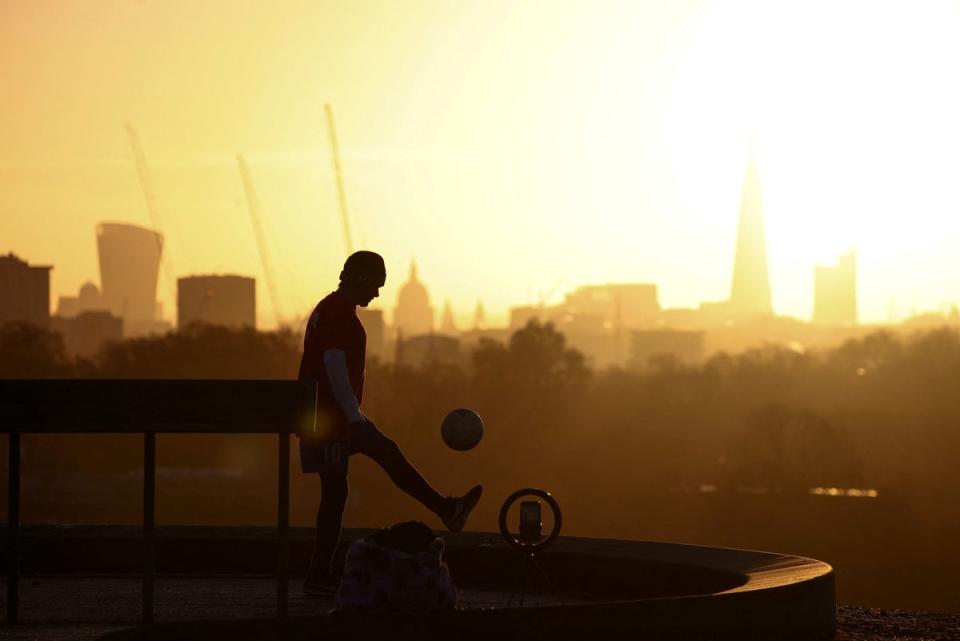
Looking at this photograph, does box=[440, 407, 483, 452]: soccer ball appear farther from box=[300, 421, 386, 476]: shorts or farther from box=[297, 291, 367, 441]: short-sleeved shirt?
box=[297, 291, 367, 441]: short-sleeved shirt

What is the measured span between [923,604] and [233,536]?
7024cm

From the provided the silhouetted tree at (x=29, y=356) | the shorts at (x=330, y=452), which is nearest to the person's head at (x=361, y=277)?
the shorts at (x=330, y=452)

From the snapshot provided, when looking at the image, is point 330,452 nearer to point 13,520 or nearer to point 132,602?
point 132,602

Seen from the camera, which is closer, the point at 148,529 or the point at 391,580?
the point at 391,580

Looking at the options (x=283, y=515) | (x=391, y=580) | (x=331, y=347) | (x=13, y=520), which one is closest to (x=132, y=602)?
(x=13, y=520)

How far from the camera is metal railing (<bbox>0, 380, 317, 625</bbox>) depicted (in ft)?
34.4

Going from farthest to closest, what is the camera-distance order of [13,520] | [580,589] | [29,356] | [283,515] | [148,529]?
[29,356], [580,589], [13,520], [148,529], [283,515]

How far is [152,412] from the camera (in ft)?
35.0

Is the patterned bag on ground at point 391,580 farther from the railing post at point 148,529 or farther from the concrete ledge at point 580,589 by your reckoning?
the railing post at point 148,529

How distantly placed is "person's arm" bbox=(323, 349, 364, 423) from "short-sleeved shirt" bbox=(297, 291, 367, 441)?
0.07 m

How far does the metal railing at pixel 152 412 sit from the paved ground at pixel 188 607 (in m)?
0.69

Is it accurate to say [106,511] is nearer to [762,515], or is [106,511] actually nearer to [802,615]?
[762,515]

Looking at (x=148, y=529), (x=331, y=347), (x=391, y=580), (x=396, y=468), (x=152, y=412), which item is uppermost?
(x=331, y=347)

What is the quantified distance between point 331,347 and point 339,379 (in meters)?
0.26
